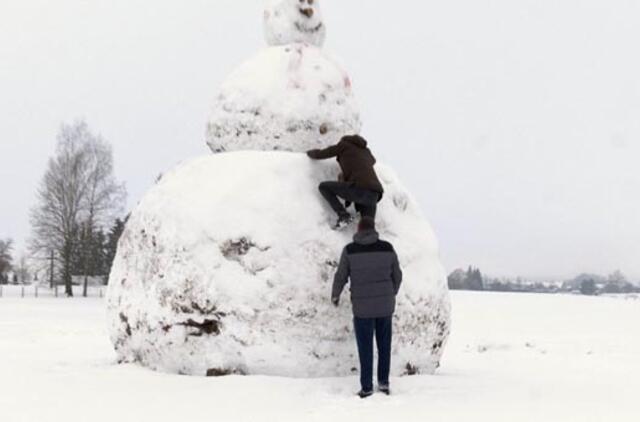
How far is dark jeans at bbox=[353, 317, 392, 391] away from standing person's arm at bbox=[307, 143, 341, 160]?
1563 mm

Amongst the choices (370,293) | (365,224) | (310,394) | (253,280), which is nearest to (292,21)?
(365,224)

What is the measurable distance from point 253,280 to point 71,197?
99.8ft

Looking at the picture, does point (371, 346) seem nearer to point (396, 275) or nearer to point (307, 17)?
point (396, 275)

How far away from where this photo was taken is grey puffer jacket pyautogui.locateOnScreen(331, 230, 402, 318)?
5.22 metres

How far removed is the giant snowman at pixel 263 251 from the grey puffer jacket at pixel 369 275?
33 centimetres

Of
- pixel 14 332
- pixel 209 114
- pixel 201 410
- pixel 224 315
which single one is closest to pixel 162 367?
pixel 224 315

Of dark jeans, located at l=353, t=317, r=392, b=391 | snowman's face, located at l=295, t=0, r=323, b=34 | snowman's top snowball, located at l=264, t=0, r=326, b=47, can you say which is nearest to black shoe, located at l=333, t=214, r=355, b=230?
dark jeans, located at l=353, t=317, r=392, b=391

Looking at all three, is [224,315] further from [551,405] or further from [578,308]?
[578,308]

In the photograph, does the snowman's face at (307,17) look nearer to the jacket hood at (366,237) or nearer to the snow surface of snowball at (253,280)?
the snow surface of snowball at (253,280)

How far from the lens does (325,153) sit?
19.5ft

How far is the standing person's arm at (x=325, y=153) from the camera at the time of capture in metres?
5.91

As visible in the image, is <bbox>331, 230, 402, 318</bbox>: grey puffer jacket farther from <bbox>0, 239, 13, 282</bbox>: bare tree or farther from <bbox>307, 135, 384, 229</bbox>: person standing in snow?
<bbox>0, 239, 13, 282</bbox>: bare tree

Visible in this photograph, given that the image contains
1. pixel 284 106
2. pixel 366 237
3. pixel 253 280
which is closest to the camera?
pixel 366 237

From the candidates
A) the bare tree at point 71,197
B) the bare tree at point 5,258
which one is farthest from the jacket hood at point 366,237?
the bare tree at point 5,258
